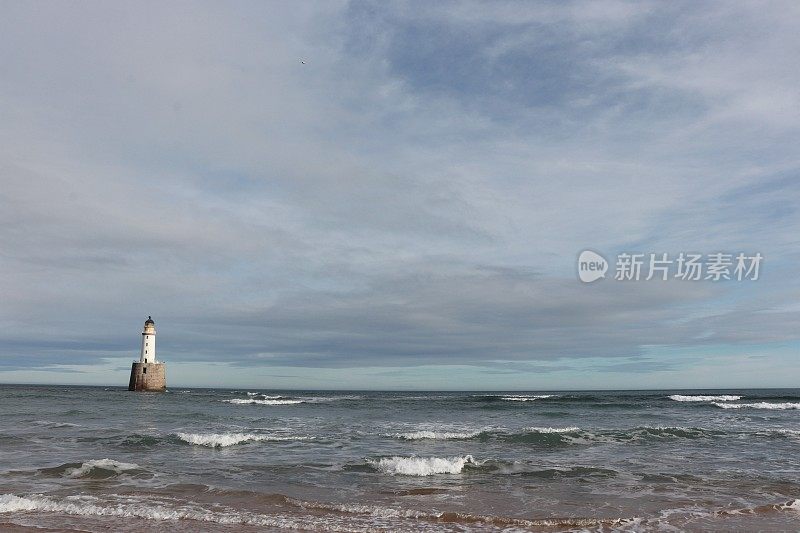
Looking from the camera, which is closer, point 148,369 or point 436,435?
point 436,435

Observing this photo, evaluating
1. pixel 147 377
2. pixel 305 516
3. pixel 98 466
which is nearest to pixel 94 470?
pixel 98 466

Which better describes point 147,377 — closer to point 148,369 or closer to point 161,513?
point 148,369

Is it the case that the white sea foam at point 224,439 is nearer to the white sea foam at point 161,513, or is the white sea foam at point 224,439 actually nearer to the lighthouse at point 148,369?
the white sea foam at point 161,513

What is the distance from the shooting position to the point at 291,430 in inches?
1090

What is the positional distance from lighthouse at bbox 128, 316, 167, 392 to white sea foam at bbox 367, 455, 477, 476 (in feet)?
196

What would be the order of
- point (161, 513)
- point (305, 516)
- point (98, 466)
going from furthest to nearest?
point (98, 466)
point (305, 516)
point (161, 513)

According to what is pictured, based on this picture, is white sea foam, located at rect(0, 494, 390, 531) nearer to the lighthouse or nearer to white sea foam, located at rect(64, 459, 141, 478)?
white sea foam, located at rect(64, 459, 141, 478)

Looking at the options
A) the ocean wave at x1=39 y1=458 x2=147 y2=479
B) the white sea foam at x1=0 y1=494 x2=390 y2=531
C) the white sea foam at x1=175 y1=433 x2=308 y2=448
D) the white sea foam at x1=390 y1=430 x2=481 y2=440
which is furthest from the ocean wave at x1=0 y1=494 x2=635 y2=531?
the white sea foam at x1=390 y1=430 x2=481 y2=440

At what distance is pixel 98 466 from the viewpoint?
15586 mm

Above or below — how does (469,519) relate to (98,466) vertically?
above

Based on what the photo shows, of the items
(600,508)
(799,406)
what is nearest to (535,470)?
(600,508)

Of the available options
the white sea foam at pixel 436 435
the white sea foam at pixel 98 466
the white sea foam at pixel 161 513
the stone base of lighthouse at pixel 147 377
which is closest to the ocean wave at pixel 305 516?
the white sea foam at pixel 161 513

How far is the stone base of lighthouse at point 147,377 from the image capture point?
6862cm

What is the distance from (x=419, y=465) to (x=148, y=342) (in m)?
62.1
